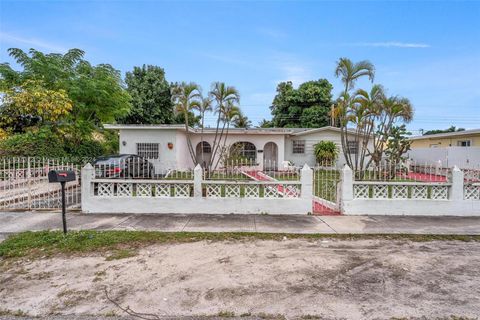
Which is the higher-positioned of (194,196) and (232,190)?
(232,190)

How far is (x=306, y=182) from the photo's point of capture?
734 centimetres

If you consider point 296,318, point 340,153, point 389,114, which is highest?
point 389,114

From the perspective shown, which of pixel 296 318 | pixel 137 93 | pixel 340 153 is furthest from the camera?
pixel 137 93

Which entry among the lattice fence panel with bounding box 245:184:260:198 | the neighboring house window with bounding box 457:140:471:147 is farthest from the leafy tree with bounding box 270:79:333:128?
the lattice fence panel with bounding box 245:184:260:198

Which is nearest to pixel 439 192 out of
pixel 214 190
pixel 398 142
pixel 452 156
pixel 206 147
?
pixel 214 190

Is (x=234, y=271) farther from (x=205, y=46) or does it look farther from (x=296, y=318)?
(x=205, y=46)

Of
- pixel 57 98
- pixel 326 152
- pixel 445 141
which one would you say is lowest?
pixel 326 152

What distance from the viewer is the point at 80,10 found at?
1026 centimetres

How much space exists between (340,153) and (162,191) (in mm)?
15406

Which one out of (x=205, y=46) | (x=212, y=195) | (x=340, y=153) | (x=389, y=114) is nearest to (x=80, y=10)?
(x=205, y=46)

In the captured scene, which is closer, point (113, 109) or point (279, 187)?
point (279, 187)

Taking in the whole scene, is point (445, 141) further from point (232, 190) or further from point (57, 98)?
point (57, 98)

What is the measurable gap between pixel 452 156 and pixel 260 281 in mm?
20001

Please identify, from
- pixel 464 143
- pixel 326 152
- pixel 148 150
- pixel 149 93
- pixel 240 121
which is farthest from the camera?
pixel 149 93
